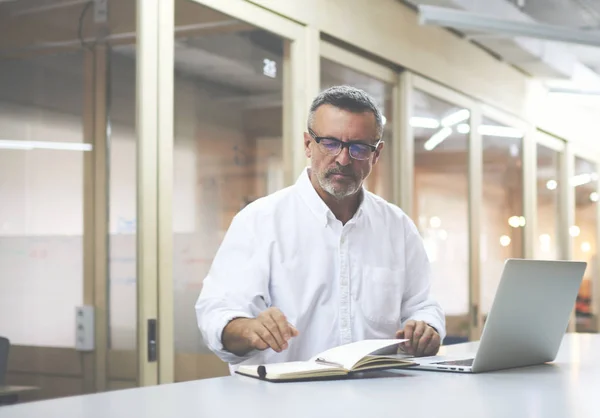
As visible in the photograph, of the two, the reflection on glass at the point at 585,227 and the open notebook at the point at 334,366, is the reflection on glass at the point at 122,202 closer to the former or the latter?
the open notebook at the point at 334,366

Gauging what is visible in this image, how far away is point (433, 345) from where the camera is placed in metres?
2.42

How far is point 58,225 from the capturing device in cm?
313

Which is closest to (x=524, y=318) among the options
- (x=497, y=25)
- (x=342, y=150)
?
(x=342, y=150)

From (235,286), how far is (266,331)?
1.40 ft

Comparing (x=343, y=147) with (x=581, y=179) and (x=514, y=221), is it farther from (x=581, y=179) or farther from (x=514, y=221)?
(x=581, y=179)

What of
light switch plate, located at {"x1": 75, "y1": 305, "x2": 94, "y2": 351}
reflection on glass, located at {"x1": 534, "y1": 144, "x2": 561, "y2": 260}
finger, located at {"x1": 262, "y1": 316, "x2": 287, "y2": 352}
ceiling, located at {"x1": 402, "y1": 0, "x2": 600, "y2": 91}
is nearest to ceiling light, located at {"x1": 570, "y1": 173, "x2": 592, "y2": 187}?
reflection on glass, located at {"x1": 534, "y1": 144, "x2": 561, "y2": 260}

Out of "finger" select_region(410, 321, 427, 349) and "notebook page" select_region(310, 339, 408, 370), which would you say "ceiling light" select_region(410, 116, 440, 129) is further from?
"notebook page" select_region(310, 339, 408, 370)

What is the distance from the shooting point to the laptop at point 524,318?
2029mm

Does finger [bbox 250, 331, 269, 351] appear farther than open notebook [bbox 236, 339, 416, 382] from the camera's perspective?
Yes

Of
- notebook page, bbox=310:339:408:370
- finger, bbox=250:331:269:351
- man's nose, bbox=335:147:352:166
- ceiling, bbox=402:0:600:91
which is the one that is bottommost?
notebook page, bbox=310:339:408:370

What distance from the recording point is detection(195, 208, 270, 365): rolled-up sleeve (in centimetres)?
232

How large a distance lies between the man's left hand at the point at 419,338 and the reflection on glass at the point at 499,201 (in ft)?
15.4

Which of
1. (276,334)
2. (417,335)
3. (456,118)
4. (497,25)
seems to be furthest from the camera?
(456,118)

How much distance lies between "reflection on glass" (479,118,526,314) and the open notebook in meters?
5.11
